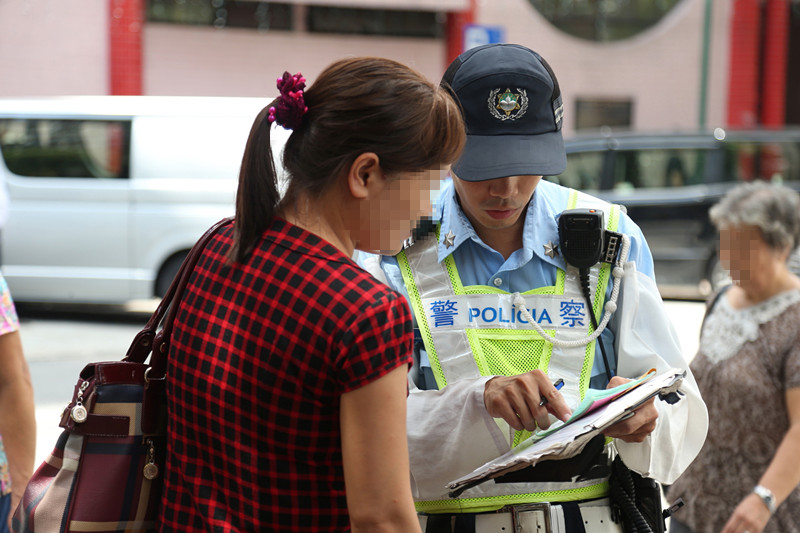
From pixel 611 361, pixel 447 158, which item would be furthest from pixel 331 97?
pixel 611 361

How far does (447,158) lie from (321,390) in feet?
1.32

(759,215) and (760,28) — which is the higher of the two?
(760,28)

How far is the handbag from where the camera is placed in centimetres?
154

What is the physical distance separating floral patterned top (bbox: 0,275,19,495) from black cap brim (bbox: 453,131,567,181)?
3.75 ft

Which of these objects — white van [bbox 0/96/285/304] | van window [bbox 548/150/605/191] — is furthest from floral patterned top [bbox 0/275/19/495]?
van window [bbox 548/150/605/191]

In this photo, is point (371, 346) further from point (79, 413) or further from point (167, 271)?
point (167, 271)

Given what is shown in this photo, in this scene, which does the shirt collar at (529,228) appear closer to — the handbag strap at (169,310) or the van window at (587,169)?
the handbag strap at (169,310)

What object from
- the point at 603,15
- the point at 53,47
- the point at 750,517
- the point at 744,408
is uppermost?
the point at 603,15

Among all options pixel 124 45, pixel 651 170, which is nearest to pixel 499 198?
pixel 651 170

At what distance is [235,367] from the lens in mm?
1373

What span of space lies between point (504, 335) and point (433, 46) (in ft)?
43.9

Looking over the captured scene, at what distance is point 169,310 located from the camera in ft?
5.08

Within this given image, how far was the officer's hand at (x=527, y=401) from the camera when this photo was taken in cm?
166

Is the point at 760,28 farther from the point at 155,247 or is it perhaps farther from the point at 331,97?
the point at 331,97
